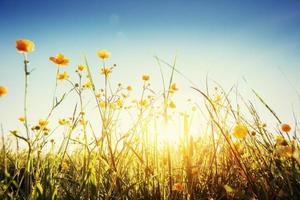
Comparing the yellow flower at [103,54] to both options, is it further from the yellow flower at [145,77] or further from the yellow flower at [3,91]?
the yellow flower at [3,91]

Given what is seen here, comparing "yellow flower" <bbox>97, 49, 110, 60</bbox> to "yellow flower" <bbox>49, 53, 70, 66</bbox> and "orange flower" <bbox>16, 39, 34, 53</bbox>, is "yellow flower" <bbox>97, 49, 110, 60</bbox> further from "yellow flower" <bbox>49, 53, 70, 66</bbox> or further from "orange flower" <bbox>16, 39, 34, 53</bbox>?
"orange flower" <bbox>16, 39, 34, 53</bbox>

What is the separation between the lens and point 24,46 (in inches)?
75.5

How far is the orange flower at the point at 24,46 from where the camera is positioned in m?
1.90

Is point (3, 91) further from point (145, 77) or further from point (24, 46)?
point (145, 77)

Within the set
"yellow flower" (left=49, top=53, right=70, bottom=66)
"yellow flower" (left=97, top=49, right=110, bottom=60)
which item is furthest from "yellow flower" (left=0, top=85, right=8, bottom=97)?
"yellow flower" (left=97, top=49, right=110, bottom=60)

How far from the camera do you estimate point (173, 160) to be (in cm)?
328

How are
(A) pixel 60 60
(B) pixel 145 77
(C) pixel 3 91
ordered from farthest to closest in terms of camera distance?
(B) pixel 145 77, (A) pixel 60 60, (C) pixel 3 91

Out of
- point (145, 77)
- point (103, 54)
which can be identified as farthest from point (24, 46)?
point (145, 77)

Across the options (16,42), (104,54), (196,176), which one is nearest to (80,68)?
(104,54)

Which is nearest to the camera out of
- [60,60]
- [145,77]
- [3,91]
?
[3,91]

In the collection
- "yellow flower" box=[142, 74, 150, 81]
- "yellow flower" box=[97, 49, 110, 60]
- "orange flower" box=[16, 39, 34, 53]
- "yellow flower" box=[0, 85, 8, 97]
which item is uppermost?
"yellow flower" box=[97, 49, 110, 60]

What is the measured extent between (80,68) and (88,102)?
0.47 m

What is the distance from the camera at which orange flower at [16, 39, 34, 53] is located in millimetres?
1898

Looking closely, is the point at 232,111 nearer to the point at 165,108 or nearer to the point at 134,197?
the point at 165,108
